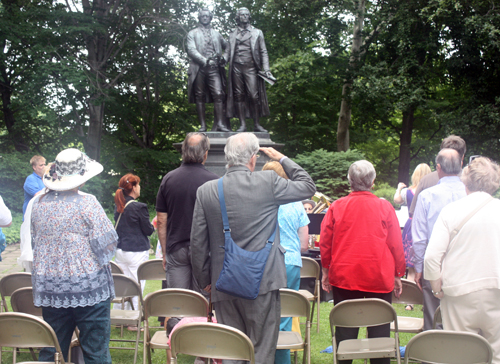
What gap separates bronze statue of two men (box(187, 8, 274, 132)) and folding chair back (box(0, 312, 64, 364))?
197 inches

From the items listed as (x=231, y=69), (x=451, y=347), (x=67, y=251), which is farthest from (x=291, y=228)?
(x=231, y=69)

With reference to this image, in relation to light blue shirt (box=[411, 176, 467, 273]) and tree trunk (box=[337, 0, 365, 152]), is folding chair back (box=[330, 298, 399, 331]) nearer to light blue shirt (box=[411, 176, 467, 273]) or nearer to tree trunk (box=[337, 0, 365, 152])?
light blue shirt (box=[411, 176, 467, 273])

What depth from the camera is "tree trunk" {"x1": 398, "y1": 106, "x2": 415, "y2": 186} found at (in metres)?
20.5

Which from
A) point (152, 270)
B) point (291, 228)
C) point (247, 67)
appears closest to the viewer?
point (291, 228)

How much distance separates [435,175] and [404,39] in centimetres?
1444

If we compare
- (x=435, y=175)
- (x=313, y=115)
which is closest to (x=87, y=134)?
(x=313, y=115)

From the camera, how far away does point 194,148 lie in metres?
4.05

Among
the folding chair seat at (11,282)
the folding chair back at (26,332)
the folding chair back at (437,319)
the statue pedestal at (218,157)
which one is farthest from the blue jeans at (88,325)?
the statue pedestal at (218,157)

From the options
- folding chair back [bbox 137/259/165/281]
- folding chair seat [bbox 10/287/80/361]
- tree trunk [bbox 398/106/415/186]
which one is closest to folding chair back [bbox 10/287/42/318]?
folding chair seat [bbox 10/287/80/361]

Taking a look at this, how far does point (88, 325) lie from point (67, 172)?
0.92 meters

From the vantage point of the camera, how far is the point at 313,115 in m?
21.4

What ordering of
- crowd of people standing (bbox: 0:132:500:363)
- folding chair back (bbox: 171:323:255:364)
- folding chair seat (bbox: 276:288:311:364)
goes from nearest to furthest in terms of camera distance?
folding chair back (bbox: 171:323:255:364), crowd of people standing (bbox: 0:132:500:363), folding chair seat (bbox: 276:288:311:364)

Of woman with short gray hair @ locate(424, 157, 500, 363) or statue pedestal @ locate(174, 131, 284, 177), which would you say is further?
statue pedestal @ locate(174, 131, 284, 177)

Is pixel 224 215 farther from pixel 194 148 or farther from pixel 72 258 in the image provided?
pixel 194 148
